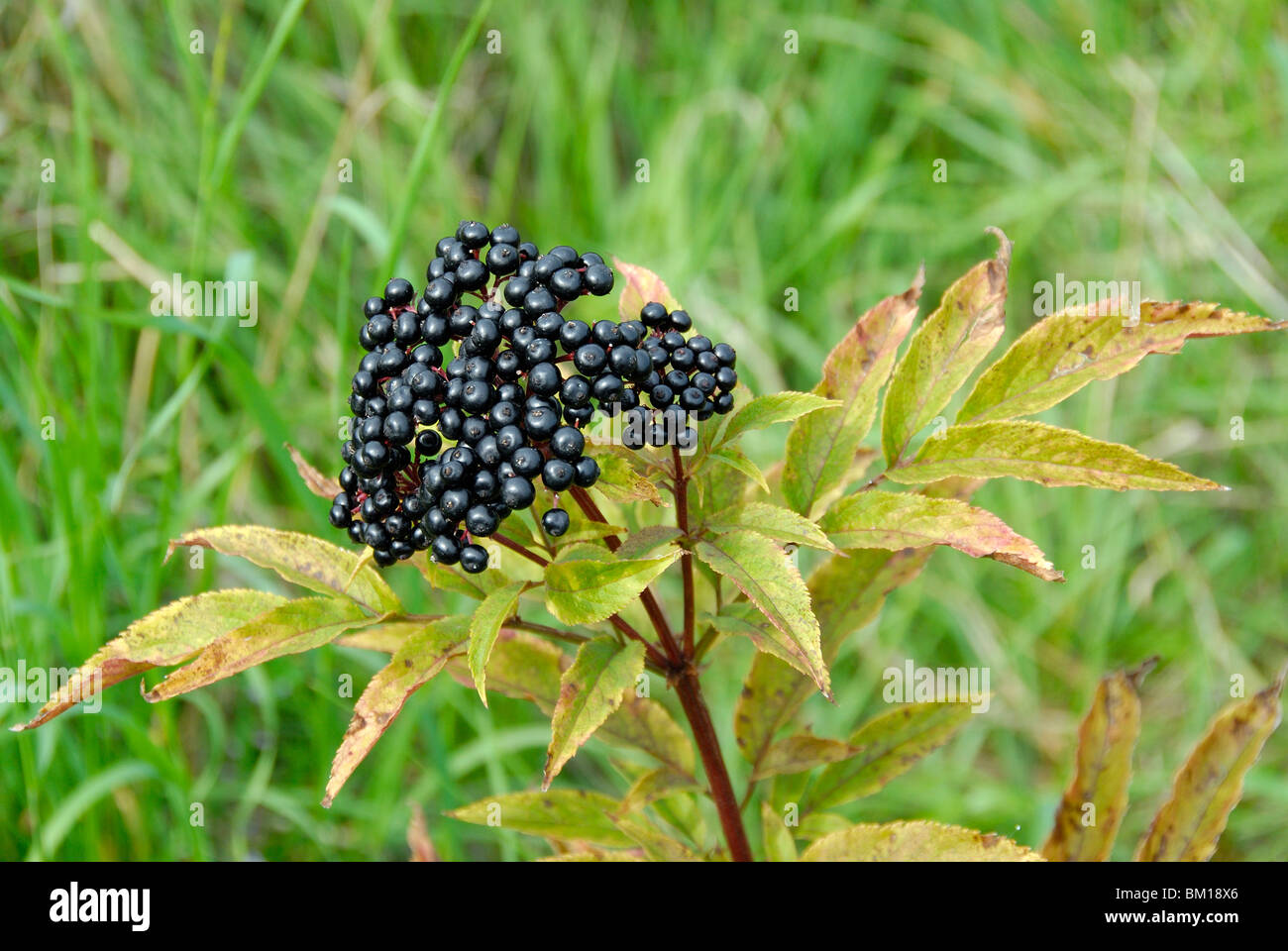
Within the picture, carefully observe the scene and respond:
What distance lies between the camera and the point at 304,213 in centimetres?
439

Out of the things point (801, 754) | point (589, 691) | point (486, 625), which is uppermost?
point (486, 625)

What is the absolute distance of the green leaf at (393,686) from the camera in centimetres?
134

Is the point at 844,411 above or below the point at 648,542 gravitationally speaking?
above

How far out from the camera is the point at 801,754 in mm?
1766

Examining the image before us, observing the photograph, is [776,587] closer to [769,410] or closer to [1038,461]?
[769,410]

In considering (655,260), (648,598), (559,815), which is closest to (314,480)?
(648,598)

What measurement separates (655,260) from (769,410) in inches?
132

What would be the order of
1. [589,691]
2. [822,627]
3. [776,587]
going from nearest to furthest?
1. [776,587]
2. [589,691]
3. [822,627]

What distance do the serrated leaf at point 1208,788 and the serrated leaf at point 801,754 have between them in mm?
593

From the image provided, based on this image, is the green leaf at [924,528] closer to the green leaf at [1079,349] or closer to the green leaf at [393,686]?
the green leaf at [1079,349]

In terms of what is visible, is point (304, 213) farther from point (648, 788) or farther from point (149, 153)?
point (648, 788)

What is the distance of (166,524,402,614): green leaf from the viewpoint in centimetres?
160

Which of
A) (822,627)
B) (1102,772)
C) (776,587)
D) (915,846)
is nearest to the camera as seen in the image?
(776,587)
